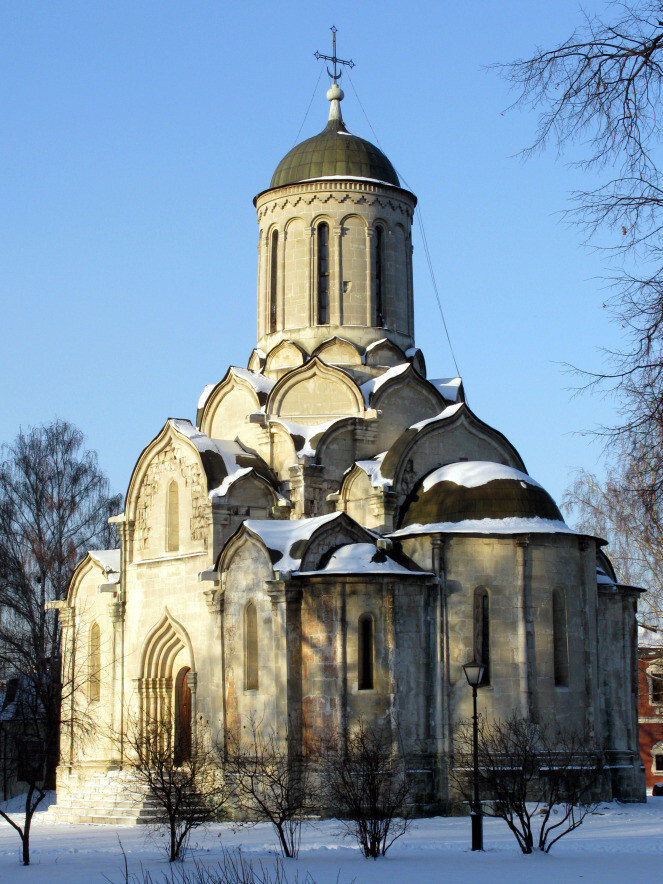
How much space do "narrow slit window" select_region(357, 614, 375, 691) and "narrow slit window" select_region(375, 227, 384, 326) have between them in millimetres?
7842

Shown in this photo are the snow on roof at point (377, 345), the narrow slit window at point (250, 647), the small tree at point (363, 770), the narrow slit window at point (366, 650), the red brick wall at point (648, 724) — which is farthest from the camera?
the red brick wall at point (648, 724)

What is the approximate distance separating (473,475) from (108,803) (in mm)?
8954

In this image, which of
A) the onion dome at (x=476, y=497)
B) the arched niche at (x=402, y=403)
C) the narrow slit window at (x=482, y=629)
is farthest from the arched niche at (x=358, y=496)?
the narrow slit window at (x=482, y=629)

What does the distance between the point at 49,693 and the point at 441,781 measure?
11.0 m

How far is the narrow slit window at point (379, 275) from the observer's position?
2677 cm

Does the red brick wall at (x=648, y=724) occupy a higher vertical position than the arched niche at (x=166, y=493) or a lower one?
lower

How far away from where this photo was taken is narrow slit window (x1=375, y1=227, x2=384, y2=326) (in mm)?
26766

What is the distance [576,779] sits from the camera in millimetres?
19609

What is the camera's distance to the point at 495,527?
71.2ft

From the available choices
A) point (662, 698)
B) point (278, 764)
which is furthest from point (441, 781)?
point (662, 698)

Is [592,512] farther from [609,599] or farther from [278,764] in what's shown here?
[278,764]

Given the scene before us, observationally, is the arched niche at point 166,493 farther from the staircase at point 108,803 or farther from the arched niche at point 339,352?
the staircase at point 108,803

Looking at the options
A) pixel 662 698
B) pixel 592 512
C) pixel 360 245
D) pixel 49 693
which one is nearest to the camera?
pixel 360 245

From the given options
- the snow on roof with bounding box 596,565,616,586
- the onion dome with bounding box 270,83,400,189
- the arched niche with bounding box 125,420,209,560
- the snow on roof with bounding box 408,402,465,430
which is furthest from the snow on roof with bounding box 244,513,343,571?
the onion dome with bounding box 270,83,400,189
